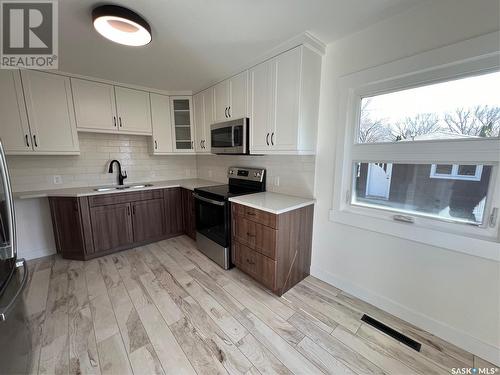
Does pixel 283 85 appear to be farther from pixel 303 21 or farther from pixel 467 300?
pixel 467 300

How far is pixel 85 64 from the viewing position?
7.50ft

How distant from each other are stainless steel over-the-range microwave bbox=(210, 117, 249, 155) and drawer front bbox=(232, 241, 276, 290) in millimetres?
1112

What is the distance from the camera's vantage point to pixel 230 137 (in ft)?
8.23

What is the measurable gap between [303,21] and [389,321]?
8.27 ft

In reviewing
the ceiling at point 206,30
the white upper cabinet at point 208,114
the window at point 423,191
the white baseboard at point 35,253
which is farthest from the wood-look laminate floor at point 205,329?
the ceiling at point 206,30

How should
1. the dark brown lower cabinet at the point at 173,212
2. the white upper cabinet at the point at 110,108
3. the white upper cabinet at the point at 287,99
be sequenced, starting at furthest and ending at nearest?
the dark brown lower cabinet at the point at 173,212 < the white upper cabinet at the point at 110,108 < the white upper cabinet at the point at 287,99

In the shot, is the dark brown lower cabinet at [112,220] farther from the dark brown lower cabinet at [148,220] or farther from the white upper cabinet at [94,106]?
the white upper cabinet at [94,106]

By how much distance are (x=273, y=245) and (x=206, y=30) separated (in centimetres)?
193

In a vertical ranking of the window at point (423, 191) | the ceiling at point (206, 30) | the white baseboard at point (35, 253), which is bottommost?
the white baseboard at point (35, 253)

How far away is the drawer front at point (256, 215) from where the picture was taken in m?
1.85

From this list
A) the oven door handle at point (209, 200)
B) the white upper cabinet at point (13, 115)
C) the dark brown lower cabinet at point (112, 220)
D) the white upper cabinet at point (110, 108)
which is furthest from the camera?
the white upper cabinet at point (110, 108)

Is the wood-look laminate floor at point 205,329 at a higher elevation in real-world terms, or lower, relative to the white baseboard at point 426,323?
lower

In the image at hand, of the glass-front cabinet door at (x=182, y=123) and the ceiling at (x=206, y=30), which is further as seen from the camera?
the glass-front cabinet door at (x=182, y=123)

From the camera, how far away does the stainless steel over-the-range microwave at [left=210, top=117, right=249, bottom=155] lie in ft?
7.66
